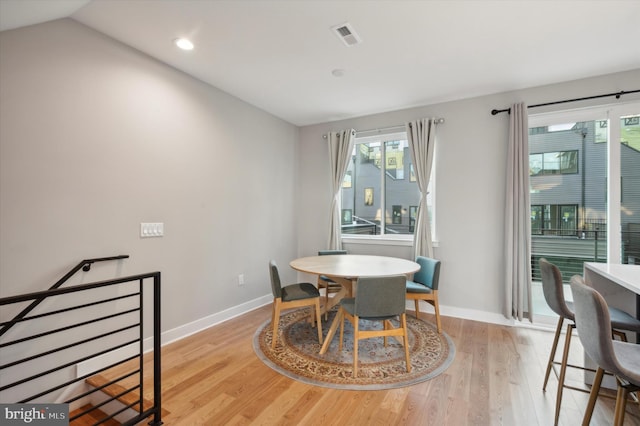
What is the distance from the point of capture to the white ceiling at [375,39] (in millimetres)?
2121

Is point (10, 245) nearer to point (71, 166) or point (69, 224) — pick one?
point (69, 224)

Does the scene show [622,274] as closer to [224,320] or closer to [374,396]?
[374,396]

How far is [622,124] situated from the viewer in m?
3.09

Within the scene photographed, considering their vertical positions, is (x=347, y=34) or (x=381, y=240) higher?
(x=347, y=34)

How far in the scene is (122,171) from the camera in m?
2.58

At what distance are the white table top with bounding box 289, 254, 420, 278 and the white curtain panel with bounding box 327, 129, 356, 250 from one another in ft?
3.32

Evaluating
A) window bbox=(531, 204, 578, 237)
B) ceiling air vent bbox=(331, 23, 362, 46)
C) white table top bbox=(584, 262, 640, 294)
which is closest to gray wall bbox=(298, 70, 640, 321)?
window bbox=(531, 204, 578, 237)

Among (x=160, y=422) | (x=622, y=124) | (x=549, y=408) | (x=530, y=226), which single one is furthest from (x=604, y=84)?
(x=160, y=422)

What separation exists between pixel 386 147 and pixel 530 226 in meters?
2.09

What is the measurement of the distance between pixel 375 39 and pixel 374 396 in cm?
282

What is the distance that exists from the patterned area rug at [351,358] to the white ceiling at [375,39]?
9.08 ft

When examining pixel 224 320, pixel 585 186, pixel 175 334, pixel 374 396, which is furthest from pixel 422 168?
pixel 175 334

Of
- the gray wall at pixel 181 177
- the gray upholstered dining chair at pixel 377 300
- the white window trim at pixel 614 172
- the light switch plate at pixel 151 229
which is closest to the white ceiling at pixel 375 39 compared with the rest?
the gray wall at pixel 181 177

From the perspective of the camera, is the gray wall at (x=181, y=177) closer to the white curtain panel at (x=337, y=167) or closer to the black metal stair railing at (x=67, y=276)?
the black metal stair railing at (x=67, y=276)
